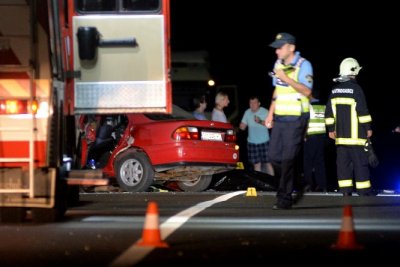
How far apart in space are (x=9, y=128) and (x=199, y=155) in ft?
24.1

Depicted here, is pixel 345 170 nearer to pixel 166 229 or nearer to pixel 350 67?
pixel 350 67

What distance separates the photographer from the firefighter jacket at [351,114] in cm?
1579

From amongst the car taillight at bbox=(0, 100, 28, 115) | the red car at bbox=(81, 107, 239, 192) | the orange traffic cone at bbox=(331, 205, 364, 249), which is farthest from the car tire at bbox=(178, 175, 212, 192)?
the orange traffic cone at bbox=(331, 205, 364, 249)

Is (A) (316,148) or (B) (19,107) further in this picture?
(A) (316,148)

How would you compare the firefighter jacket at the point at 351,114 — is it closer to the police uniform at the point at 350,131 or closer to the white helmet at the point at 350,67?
the police uniform at the point at 350,131

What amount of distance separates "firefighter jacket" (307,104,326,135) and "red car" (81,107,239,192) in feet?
4.25

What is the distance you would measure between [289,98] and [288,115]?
0.20m

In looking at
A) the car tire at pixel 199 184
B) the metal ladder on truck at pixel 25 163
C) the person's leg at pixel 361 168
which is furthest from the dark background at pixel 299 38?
the metal ladder on truck at pixel 25 163

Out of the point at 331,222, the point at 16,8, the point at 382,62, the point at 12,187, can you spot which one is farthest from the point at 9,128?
the point at 382,62

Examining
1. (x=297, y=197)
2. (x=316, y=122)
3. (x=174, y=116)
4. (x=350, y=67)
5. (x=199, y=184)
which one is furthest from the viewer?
(x=199, y=184)

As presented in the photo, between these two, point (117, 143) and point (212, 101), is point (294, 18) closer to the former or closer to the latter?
point (212, 101)

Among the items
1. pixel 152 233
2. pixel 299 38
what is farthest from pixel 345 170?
pixel 299 38

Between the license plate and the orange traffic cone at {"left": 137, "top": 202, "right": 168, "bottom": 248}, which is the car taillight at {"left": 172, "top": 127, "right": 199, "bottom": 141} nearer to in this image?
the license plate

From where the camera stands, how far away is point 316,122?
18.8m
